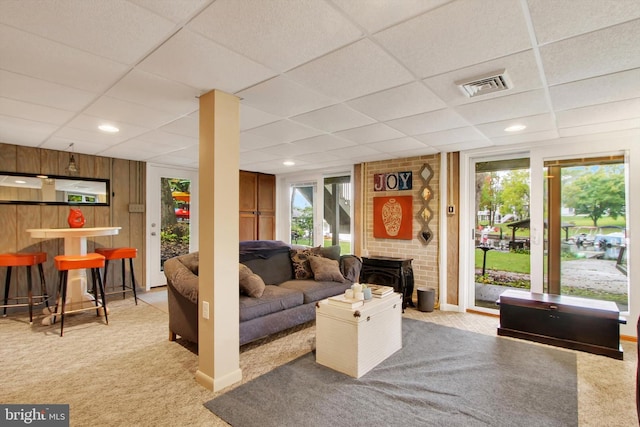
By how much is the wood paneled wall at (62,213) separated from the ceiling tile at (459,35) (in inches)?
198

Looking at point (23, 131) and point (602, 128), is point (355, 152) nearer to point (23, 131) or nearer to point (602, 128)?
point (602, 128)

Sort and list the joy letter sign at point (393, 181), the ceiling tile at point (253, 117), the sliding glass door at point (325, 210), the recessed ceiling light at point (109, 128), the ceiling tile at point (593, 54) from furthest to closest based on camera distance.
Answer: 1. the sliding glass door at point (325, 210)
2. the joy letter sign at point (393, 181)
3. the recessed ceiling light at point (109, 128)
4. the ceiling tile at point (253, 117)
5. the ceiling tile at point (593, 54)

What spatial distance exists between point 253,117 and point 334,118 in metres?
0.77

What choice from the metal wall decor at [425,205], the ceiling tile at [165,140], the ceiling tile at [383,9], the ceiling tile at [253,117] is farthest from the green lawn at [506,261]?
the ceiling tile at [165,140]

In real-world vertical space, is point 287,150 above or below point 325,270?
above

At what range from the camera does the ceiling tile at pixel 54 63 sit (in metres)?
1.73

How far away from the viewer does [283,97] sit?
8.34 ft

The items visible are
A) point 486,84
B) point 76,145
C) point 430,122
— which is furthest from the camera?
point 76,145

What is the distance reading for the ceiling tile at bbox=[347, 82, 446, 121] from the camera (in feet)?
7.85

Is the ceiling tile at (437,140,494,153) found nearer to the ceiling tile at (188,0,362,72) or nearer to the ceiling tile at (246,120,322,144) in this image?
the ceiling tile at (246,120,322,144)

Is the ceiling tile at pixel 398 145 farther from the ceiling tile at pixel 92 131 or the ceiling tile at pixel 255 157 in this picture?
the ceiling tile at pixel 92 131

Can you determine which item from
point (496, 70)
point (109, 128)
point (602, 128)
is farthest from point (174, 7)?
point (602, 128)

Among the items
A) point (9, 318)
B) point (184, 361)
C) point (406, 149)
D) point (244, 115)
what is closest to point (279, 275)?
point (184, 361)

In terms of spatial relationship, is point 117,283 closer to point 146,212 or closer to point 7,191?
point 146,212
